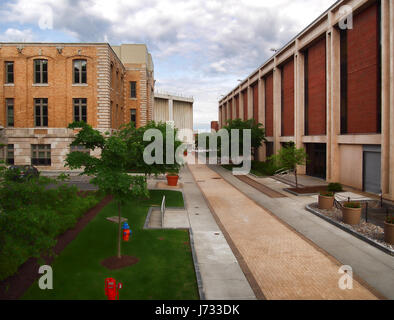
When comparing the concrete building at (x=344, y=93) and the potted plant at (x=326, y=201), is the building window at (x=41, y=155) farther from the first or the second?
the potted plant at (x=326, y=201)

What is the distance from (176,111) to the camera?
93375mm

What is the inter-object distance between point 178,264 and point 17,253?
5.56m

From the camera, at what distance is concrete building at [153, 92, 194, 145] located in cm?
8631

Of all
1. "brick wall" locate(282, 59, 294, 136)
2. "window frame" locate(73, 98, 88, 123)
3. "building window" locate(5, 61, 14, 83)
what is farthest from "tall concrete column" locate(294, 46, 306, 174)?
"building window" locate(5, 61, 14, 83)

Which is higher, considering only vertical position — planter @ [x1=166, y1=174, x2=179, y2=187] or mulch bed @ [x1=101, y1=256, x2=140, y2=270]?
planter @ [x1=166, y1=174, x2=179, y2=187]

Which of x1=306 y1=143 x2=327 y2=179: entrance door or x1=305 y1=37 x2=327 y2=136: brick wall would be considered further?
x1=306 y1=143 x2=327 y2=179: entrance door

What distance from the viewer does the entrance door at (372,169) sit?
23625mm

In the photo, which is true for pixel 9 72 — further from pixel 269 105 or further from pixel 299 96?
pixel 269 105

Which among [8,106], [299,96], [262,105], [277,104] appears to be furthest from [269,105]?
[8,106]

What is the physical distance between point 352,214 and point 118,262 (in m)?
11.1

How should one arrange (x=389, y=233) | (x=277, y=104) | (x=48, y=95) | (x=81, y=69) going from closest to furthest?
(x=389, y=233)
(x=48, y=95)
(x=81, y=69)
(x=277, y=104)

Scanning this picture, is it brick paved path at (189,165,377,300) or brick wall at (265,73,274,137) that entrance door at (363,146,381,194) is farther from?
brick wall at (265,73,274,137)

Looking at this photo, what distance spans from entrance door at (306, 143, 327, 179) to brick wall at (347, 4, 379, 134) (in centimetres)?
540
